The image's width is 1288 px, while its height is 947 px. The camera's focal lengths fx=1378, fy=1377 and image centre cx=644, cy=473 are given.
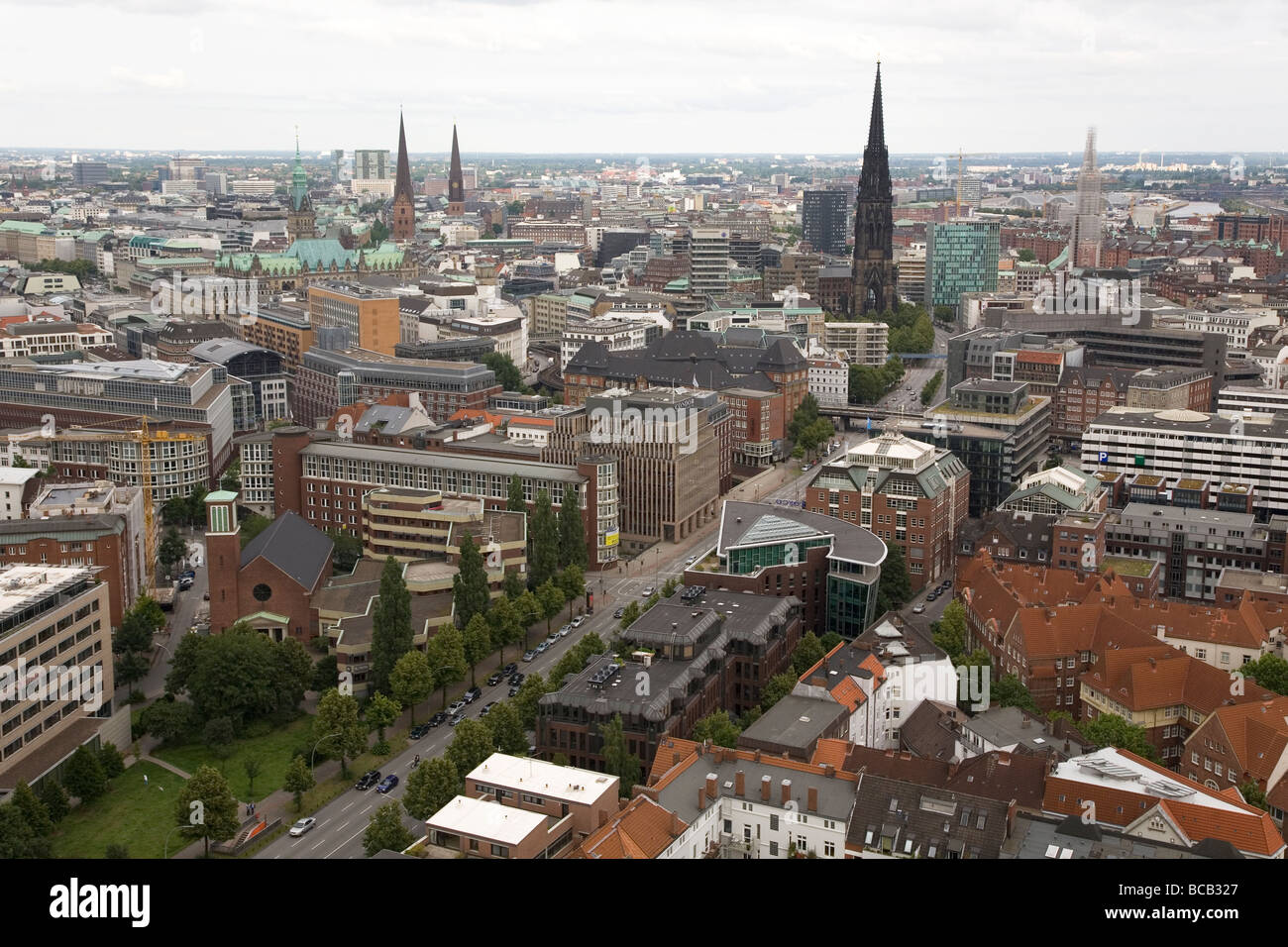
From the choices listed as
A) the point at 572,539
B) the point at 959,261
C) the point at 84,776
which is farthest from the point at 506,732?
the point at 959,261

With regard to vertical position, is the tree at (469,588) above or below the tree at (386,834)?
above

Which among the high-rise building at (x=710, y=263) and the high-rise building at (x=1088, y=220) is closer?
the high-rise building at (x=710, y=263)

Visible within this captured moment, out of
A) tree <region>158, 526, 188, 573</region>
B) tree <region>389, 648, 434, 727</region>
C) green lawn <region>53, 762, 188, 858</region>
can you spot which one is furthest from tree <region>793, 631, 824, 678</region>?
tree <region>158, 526, 188, 573</region>

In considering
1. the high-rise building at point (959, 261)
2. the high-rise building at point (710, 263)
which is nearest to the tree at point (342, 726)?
the high-rise building at point (710, 263)

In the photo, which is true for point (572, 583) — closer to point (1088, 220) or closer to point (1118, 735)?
point (1118, 735)

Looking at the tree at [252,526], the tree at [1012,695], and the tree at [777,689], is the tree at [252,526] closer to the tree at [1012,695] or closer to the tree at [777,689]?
the tree at [777,689]
